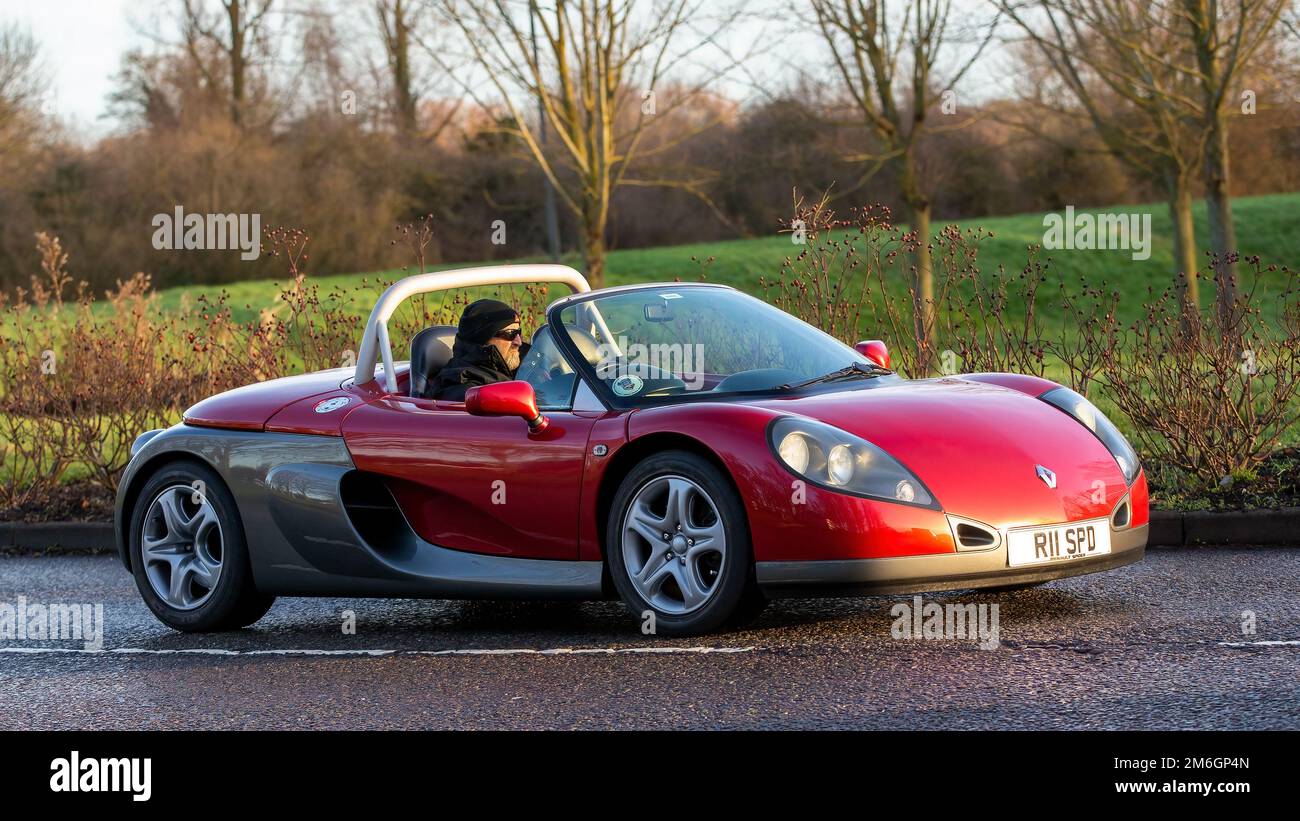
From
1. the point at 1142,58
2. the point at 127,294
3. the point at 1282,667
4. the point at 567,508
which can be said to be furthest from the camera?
the point at 1142,58

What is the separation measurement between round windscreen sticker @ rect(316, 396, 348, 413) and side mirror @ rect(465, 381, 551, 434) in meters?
0.99

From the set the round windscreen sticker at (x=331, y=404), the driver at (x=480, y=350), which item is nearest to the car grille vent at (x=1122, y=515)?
the driver at (x=480, y=350)

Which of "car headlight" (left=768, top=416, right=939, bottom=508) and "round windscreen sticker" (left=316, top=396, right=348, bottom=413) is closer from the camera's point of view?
"car headlight" (left=768, top=416, right=939, bottom=508)

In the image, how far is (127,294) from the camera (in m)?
14.8

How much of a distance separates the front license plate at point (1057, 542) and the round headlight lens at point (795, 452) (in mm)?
817

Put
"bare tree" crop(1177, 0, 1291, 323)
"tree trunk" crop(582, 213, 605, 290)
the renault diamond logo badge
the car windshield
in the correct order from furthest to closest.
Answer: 1. "tree trunk" crop(582, 213, 605, 290)
2. "bare tree" crop(1177, 0, 1291, 323)
3. the car windshield
4. the renault diamond logo badge

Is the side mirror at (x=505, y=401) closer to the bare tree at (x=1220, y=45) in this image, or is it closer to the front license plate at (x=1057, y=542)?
the front license plate at (x=1057, y=542)

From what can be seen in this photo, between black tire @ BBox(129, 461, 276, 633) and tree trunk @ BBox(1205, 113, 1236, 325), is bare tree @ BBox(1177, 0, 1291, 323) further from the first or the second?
black tire @ BBox(129, 461, 276, 633)

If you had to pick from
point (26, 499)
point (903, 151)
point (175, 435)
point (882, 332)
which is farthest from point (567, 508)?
point (903, 151)

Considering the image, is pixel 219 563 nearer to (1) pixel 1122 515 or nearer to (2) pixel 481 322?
(2) pixel 481 322

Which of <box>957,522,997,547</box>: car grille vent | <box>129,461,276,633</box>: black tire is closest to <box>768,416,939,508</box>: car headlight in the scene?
<box>957,522,997,547</box>: car grille vent

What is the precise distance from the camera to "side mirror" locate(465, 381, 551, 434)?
6.80 m
